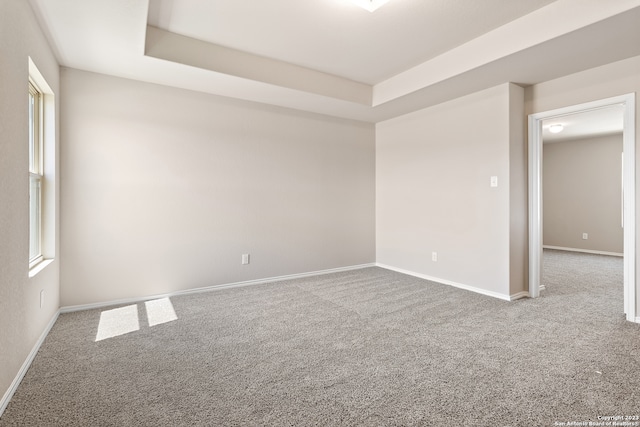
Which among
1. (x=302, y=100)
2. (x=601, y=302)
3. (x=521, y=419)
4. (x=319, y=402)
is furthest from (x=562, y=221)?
(x=319, y=402)

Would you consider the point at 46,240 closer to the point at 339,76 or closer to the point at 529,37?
the point at 339,76

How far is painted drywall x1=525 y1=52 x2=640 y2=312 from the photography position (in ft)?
9.33

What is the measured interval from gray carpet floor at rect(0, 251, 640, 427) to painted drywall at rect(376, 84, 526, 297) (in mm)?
665

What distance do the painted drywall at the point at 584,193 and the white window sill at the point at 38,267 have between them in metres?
8.58

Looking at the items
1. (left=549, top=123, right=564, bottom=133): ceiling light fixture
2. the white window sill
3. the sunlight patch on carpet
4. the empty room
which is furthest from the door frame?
the white window sill

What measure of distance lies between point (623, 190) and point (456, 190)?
5.10 ft

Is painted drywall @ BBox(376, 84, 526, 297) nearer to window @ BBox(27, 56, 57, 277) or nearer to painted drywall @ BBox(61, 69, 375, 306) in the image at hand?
painted drywall @ BBox(61, 69, 375, 306)

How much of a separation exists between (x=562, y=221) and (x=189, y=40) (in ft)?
25.5

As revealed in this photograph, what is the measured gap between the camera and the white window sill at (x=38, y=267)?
2.29m

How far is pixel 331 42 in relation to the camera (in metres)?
3.14

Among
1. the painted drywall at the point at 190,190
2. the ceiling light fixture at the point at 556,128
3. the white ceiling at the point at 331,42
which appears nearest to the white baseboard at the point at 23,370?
the painted drywall at the point at 190,190

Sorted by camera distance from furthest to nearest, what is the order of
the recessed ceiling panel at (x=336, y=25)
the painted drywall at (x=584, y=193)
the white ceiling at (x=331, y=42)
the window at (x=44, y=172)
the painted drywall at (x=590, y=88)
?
1. the painted drywall at (x=584, y=193)
2. the painted drywall at (x=590, y=88)
3. the window at (x=44, y=172)
4. the recessed ceiling panel at (x=336, y=25)
5. the white ceiling at (x=331, y=42)

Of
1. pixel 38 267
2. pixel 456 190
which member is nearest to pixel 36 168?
pixel 38 267

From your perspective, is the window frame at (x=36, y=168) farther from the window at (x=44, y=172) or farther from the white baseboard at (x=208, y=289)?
the white baseboard at (x=208, y=289)
